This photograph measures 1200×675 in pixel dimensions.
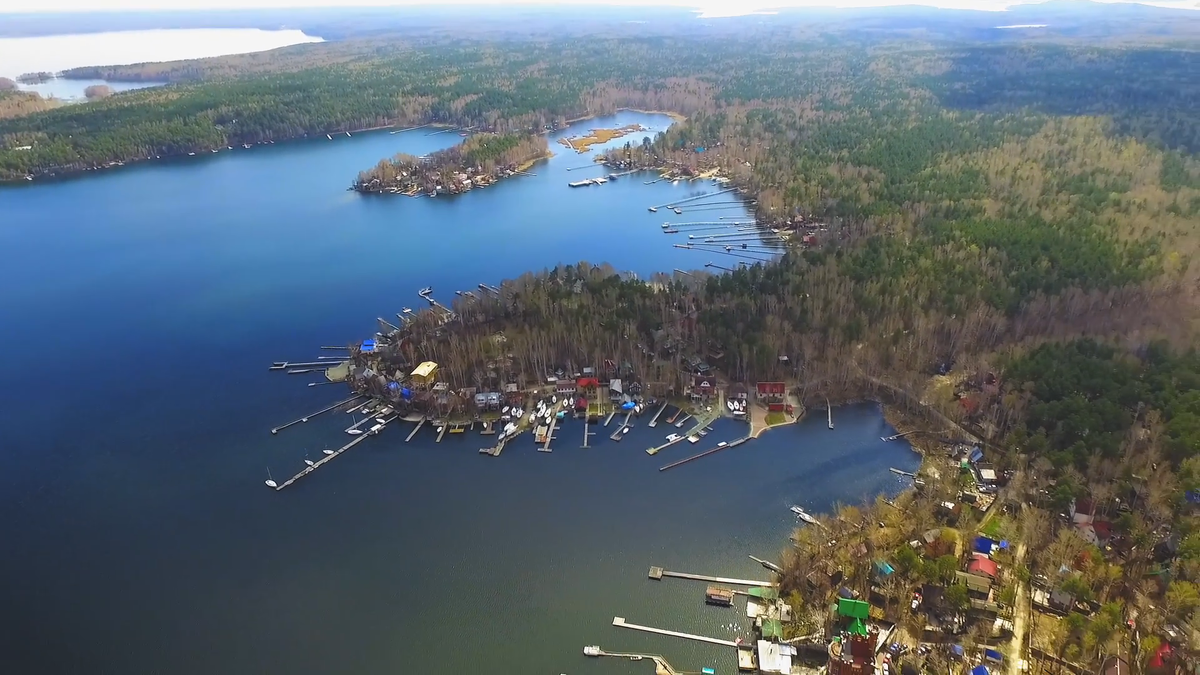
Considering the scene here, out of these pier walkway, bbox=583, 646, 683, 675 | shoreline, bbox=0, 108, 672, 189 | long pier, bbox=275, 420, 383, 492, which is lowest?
pier walkway, bbox=583, 646, 683, 675

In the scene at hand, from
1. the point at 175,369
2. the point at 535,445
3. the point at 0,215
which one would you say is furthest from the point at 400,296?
the point at 0,215

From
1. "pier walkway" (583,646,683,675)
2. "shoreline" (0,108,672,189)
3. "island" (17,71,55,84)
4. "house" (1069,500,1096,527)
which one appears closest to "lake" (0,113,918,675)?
"pier walkway" (583,646,683,675)

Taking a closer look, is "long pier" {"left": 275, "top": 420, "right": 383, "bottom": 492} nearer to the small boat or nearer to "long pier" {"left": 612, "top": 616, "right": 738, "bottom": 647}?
"long pier" {"left": 612, "top": 616, "right": 738, "bottom": 647}

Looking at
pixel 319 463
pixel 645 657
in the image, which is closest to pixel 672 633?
pixel 645 657

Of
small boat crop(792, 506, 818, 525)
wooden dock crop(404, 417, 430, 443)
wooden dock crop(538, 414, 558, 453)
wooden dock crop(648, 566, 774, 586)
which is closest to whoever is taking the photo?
wooden dock crop(648, 566, 774, 586)

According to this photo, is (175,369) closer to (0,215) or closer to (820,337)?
(820,337)

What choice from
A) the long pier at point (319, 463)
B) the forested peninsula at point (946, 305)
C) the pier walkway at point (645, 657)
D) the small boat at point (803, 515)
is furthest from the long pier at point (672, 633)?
the long pier at point (319, 463)

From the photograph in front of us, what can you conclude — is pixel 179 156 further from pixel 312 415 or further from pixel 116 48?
pixel 116 48
